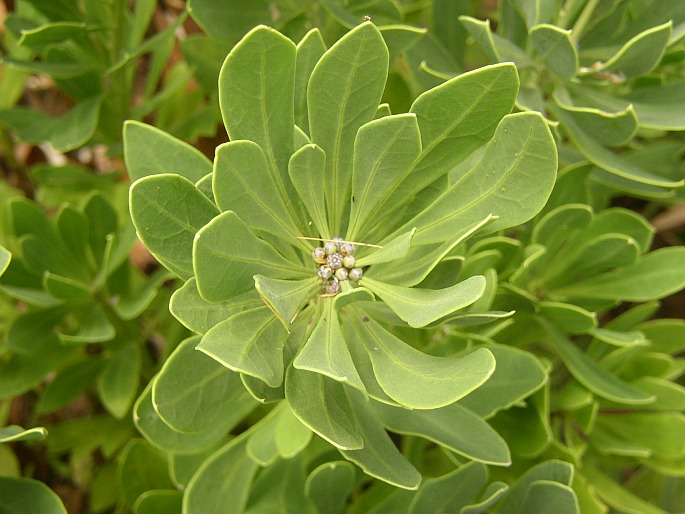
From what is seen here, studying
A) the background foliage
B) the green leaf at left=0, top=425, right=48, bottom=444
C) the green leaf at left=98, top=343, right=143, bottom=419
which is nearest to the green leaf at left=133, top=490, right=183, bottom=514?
the background foliage

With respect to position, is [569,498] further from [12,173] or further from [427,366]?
[12,173]

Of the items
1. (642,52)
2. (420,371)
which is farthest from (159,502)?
(642,52)

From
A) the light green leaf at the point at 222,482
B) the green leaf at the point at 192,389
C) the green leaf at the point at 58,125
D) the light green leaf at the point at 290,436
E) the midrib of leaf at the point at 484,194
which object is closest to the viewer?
the midrib of leaf at the point at 484,194

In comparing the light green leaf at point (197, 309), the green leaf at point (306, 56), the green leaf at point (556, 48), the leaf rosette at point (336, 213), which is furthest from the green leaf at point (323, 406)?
the green leaf at point (556, 48)

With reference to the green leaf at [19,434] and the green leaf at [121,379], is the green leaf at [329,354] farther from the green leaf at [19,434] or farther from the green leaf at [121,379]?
the green leaf at [121,379]

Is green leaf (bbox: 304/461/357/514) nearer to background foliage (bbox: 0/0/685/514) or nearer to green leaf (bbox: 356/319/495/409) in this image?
background foliage (bbox: 0/0/685/514)
